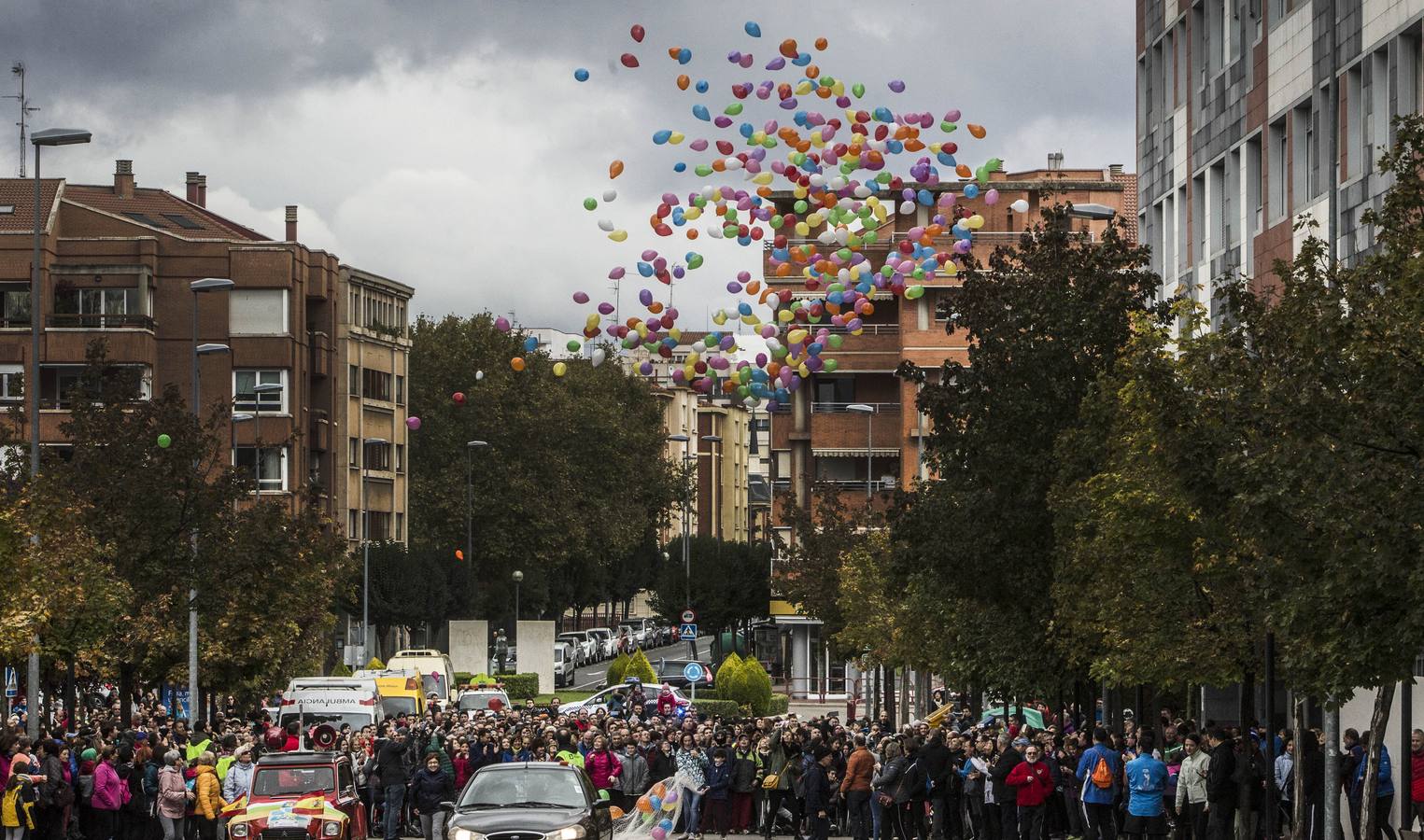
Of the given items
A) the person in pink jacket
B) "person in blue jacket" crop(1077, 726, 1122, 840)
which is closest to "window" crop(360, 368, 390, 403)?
the person in pink jacket

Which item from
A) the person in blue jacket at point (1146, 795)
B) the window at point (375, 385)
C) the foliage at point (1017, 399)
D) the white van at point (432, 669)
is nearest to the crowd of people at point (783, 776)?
the person in blue jacket at point (1146, 795)

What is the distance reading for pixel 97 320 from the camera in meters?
86.7

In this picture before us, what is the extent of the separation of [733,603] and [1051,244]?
3369 inches

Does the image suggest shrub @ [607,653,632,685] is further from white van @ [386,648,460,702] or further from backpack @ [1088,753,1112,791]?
backpack @ [1088,753,1112,791]

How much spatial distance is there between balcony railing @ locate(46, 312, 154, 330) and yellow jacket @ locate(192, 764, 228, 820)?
57.2m

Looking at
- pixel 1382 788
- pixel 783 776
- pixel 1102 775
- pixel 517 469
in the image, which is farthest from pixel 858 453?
pixel 1382 788

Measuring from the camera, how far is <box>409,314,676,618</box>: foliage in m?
119

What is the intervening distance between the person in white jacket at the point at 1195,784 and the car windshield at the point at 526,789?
278 inches

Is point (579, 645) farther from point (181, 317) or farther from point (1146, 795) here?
point (1146, 795)

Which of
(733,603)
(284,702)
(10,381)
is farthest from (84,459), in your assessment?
(733,603)

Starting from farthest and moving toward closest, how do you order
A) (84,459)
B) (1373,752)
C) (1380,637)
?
(84,459), (1373,752), (1380,637)

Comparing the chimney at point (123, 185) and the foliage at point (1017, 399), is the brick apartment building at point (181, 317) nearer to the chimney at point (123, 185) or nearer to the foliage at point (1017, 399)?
the chimney at point (123, 185)

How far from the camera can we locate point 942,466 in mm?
36062

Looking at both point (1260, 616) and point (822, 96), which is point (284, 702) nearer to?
point (822, 96)
